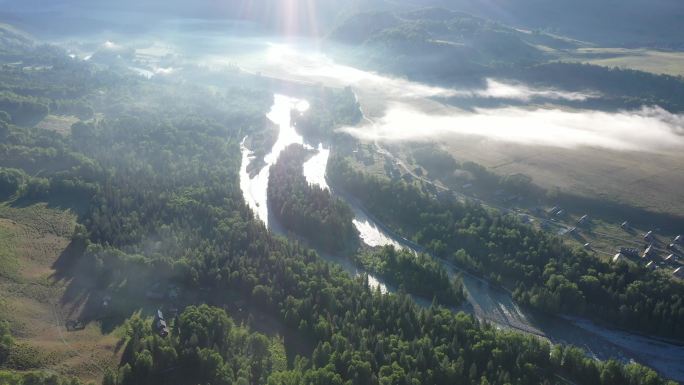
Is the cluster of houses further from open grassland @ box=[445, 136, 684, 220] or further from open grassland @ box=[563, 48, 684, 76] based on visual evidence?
open grassland @ box=[563, 48, 684, 76]

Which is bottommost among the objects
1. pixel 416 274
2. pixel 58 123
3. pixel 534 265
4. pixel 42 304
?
pixel 42 304

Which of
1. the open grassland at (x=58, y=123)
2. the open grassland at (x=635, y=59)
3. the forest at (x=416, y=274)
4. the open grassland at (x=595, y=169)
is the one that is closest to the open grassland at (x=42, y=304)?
the forest at (x=416, y=274)

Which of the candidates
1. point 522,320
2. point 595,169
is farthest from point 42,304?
point 595,169

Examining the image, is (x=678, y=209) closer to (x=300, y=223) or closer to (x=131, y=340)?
(x=300, y=223)

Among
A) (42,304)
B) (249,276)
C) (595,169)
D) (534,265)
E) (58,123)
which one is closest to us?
(42,304)

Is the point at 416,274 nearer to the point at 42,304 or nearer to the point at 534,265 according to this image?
the point at 534,265
